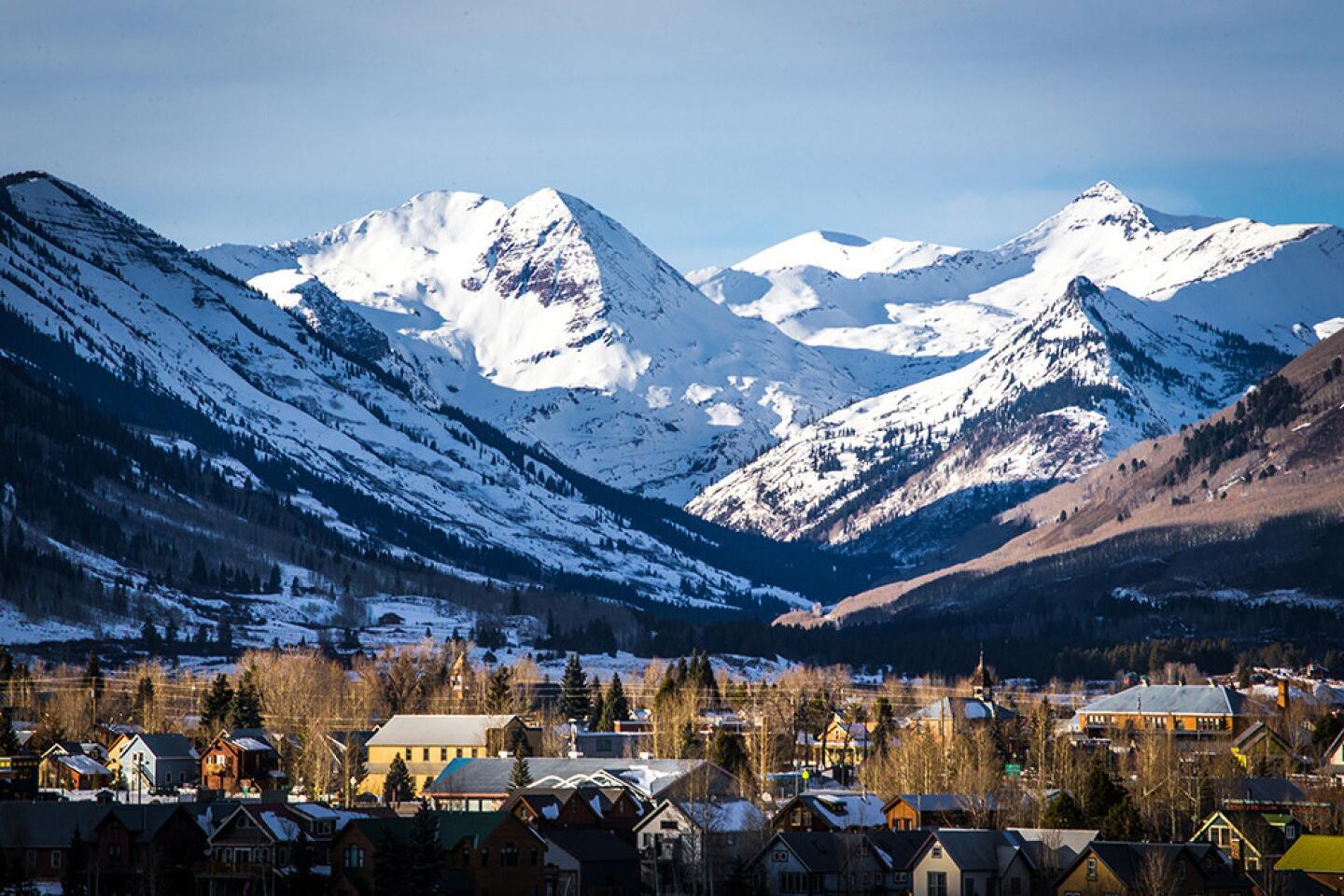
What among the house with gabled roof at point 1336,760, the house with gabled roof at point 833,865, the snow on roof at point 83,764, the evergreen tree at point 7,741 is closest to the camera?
the house with gabled roof at point 833,865

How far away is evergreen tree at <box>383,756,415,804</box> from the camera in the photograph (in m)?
186

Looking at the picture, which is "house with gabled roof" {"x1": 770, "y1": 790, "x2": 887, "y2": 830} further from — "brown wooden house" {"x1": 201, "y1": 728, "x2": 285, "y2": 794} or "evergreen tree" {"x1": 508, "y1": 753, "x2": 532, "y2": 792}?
"brown wooden house" {"x1": 201, "y1": 728, "x2": 285, "y2": 794}

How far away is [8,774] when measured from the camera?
184 metres

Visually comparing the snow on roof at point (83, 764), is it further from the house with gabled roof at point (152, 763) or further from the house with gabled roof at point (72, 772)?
the house with gabled roof at point (152, 763)

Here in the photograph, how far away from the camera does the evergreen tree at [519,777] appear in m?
167

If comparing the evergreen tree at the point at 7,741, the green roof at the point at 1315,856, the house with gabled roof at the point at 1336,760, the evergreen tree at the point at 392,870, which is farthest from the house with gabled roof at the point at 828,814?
the evergreen tree at the point at 7,741

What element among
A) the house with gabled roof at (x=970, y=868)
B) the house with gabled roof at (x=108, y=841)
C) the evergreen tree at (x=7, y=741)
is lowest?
the house with gabled roof at (x=970, y=868)

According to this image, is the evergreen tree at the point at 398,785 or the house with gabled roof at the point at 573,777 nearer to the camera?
the house with gabled roof at the point at 573,777

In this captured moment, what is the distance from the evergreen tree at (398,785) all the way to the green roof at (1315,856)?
7238 cm

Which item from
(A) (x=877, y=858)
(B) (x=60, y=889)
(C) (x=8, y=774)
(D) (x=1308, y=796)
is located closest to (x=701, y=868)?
(A) (x=877, y=858)

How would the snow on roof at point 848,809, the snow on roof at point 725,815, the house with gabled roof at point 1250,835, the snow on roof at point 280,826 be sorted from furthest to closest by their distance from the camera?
the snow on roof at point 848,809, the snow on roof at point 725,815, the house with gabled roof at point 1250,835, the snow on roof at point 280,826

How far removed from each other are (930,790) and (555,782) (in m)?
29.4

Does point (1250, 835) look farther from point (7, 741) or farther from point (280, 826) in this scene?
point (7, 741)

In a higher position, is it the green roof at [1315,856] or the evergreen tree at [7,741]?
the evergreen tree at [7,741]
